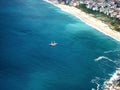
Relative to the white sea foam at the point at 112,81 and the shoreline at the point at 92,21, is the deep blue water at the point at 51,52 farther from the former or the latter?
the shoreline at the point at 92,21

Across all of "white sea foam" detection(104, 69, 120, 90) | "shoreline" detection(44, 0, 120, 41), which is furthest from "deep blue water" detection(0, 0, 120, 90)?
"shoreline" detection(44, 0, 120, 41)

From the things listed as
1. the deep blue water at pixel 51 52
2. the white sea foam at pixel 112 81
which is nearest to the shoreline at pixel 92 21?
the deep blue water at pixel 51 52

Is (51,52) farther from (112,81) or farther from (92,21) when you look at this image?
(92,21)

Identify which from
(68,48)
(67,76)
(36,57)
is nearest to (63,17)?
(68,48)

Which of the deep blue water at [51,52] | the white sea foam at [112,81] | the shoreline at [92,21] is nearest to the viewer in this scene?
the white sea foam at [112,81]

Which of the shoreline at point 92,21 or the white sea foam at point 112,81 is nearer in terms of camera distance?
the white sea foam at point 112,81

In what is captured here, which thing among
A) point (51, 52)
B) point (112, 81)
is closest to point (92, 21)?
point (51, 52)

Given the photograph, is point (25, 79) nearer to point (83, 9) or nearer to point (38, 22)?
point (38, 22)

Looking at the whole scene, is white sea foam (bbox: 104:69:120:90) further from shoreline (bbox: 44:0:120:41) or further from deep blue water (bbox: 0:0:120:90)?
shoreline (bbox: 44:0:120:41)
